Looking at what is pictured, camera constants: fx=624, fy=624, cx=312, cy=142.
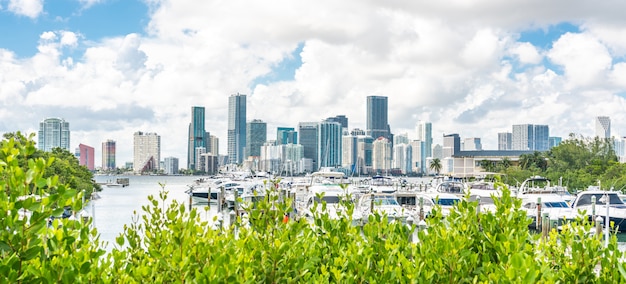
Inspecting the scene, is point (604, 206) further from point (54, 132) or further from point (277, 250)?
point (54, 132)

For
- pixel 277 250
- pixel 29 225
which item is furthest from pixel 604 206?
pixel 29 225

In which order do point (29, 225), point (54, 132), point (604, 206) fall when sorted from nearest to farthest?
point (29, 225), point (604, 206), point (54, 132)

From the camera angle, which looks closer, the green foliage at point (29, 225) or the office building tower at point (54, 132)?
the green foliage at point (29, 225)

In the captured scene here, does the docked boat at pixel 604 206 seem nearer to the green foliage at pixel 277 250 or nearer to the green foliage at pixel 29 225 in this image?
the green foliage at pixel 277 250

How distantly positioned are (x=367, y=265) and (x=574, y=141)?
84616mm

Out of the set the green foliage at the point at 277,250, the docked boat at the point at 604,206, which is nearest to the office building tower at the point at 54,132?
the docked boat at the point at 604,206

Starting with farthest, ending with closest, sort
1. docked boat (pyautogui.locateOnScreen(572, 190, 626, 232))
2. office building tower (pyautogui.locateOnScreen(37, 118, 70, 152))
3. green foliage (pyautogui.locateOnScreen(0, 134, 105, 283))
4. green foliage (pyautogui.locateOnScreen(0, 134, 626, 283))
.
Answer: office building tower (pyautogui.locateOnScreen(37, 118, 70, 152)) < docked boat (pyautogui.locateOnScreen(572, 190, 626, 232)) < green foliage (pyautogui.locateOnScreen(0, 134, 626, 283)) < green foliage (pyautogui.locateOnScreen(0, 134, 105, 283))

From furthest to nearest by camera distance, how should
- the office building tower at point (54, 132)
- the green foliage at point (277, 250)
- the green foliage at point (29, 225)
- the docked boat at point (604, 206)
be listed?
the office building tower at point (54, 132) → the docked boat at point (604, 206) → the green foliage at point (277, 250) → the green foliage at point (29, 225)

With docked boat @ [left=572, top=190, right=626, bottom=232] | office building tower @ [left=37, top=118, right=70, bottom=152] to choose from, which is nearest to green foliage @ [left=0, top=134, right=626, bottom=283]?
docked boat @ [left=572, top=190, right=626, bottom=232]

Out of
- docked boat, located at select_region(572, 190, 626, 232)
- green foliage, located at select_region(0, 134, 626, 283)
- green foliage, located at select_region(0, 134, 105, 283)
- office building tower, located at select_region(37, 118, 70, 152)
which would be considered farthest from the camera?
office building tower, located at select_region(37, 118, 70, 152)

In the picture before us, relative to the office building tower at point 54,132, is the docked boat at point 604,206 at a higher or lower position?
lower

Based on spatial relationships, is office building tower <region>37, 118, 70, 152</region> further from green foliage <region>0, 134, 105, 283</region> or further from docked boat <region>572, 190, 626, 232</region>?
green foliage <region>0, 134, 105, 283</region>

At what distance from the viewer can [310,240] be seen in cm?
564

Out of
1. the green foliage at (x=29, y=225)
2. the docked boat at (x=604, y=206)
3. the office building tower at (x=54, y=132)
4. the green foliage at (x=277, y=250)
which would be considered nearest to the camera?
the green foliage at (x=29, y=225)
